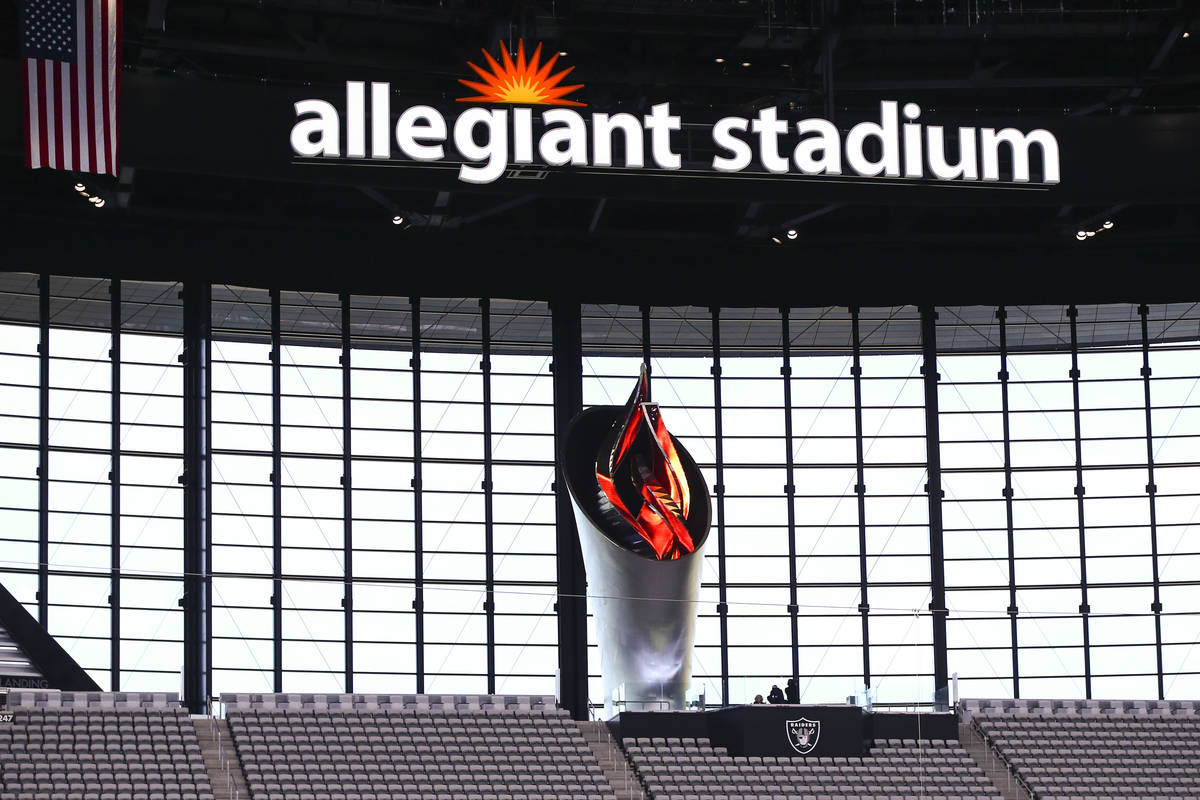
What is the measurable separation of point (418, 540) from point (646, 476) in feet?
18.7

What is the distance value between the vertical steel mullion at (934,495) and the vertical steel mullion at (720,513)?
4.14 m

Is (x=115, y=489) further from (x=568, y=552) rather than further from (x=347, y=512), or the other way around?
(x=568, y=552)

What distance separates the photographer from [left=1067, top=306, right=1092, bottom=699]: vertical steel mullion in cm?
3781

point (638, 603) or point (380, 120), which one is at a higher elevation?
point (380, 120)

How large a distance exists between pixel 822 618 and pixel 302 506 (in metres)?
10.6

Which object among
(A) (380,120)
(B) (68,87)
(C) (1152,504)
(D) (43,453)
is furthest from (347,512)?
(C) (1152,504)

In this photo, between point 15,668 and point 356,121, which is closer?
point 15,668

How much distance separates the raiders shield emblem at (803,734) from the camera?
33.0 meters

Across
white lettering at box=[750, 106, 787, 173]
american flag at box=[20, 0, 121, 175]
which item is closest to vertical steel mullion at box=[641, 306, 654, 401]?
white lettering at box=[750, 106, 787, 173]

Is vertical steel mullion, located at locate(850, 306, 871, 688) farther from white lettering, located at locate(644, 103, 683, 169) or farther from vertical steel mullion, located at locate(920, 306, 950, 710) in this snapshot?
white lettering, located at locate(644, 103, 683, 169)

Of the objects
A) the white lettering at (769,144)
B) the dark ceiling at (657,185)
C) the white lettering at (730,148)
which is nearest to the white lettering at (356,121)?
the dark ceiling at (657,185)

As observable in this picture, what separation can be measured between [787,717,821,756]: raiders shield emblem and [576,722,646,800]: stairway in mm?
2924

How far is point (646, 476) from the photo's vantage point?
33.2 meters

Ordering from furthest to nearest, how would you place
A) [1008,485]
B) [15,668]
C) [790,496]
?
[1008,485] → [790,496] → [15,668]
